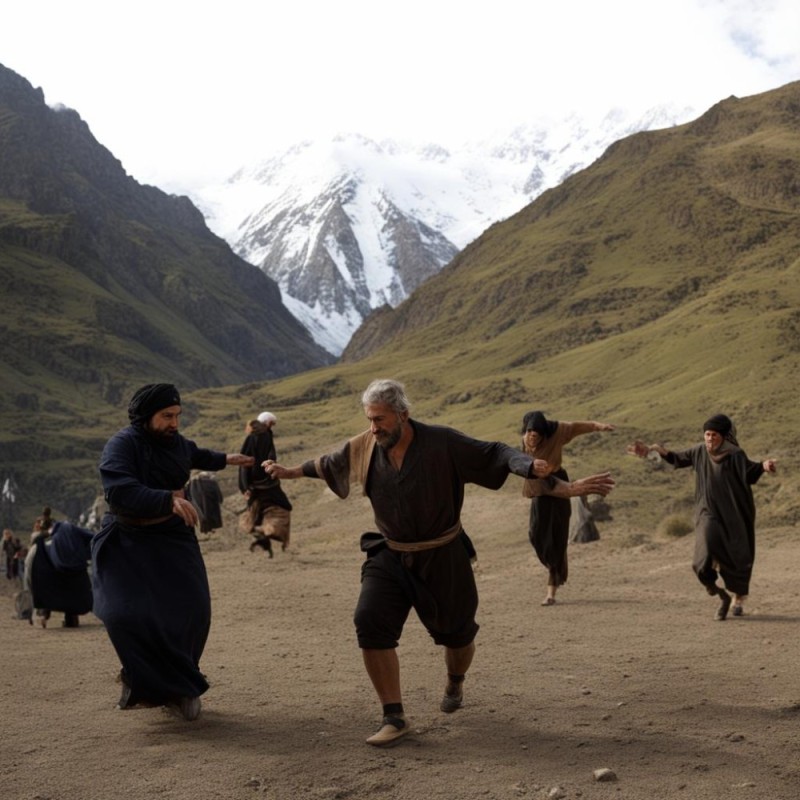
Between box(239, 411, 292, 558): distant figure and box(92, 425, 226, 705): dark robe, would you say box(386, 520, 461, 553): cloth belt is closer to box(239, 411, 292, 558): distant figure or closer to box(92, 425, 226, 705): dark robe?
box(92, 425, 226, 705): dark robe

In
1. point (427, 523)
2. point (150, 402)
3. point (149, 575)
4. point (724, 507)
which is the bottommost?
point (724, 507)

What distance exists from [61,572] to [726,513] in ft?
22.0

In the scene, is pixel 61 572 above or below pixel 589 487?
below

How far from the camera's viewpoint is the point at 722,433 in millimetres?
10281

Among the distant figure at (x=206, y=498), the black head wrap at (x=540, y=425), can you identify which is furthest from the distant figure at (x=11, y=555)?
the black head wrap at (x=540, y=425)

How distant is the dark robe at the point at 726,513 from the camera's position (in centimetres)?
1041

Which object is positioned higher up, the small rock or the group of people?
the group of people

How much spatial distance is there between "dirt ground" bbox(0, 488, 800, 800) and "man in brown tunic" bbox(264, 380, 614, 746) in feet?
1.86

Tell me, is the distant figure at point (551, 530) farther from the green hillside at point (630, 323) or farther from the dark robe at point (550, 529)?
the green hillside at point (630, 323)

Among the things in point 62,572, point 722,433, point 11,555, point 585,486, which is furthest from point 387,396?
point 11,555

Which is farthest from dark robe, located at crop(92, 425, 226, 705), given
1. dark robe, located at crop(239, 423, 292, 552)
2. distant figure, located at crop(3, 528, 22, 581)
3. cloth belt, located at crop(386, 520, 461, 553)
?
distant figure, located at crop(3, 528, 22, 581)

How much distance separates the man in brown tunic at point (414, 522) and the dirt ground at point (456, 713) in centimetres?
57

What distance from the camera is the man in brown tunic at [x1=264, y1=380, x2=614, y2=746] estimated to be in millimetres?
6176

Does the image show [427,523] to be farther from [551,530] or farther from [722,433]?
[551,530]
